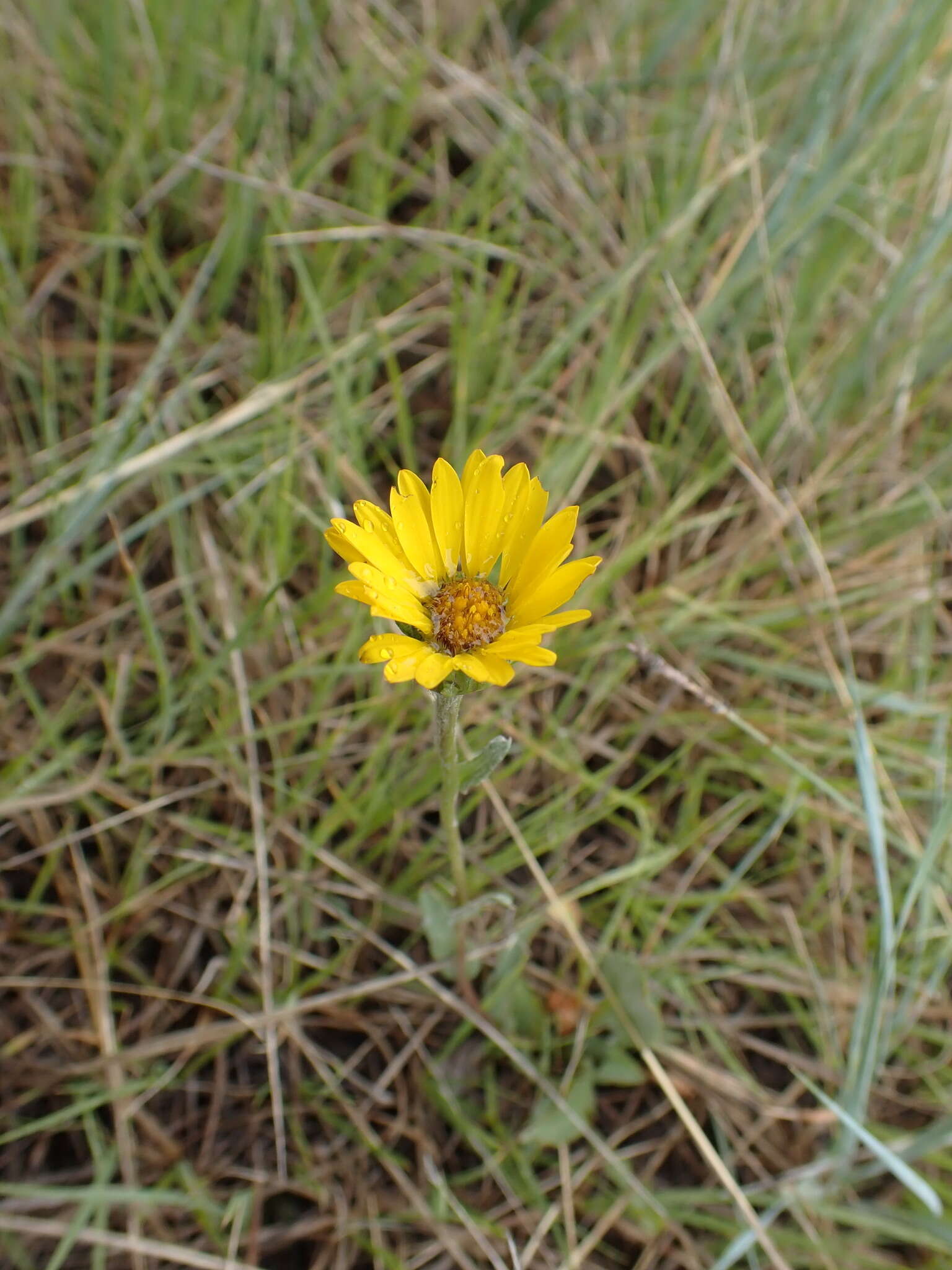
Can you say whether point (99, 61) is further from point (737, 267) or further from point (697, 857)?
point (697, 857)

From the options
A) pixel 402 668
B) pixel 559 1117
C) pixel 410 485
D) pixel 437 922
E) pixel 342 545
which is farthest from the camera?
pixel 559 1117

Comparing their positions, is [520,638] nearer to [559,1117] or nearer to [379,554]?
[379,554]

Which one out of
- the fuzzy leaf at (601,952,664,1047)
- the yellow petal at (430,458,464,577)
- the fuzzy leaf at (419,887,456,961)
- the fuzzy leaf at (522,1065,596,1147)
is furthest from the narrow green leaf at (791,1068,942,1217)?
the yellow petal at (430,458,464,577)

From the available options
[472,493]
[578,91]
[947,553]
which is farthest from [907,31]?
[472,493]

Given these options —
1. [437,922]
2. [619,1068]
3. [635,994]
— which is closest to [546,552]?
[437,922]

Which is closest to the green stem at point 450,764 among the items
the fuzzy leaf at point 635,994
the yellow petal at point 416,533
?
the yellow petal at point 416,533

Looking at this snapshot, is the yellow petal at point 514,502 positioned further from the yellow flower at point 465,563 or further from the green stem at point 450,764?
the green stem at point 450,764
